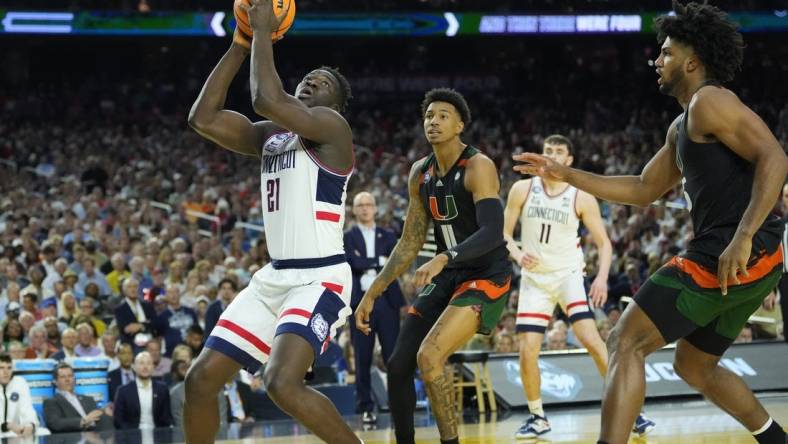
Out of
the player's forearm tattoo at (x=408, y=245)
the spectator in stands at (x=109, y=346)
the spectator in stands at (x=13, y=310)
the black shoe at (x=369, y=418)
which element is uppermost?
the player's forearm tattoo at (x=408, y=245)

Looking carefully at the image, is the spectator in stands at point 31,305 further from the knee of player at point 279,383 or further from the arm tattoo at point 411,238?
the knee of player at point 279,383

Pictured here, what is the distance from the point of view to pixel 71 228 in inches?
678

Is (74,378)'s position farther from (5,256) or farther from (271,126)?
(271,126)

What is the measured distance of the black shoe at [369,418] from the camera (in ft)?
33.3

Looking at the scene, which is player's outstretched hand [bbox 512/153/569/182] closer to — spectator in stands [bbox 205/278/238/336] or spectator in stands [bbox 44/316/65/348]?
spectator in stands [bbox 205/278/238/336]

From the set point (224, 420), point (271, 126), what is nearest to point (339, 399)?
point (224, 420)

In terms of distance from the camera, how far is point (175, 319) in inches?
508

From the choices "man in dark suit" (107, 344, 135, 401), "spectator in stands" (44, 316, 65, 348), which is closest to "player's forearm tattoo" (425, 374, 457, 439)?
"man in dark suit" (107, 344, 135, 401)

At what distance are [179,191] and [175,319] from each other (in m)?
9.88

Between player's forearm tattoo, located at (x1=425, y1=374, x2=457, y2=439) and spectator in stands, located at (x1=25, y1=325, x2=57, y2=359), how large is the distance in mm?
6215

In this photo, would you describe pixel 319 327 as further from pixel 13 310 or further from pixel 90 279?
pixel 90 279

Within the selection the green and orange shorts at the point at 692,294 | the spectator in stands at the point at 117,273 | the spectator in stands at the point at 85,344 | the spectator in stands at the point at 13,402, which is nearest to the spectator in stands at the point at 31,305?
the spectator in stands at the point at 85,344

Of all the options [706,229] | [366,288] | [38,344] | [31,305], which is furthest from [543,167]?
[31,305]

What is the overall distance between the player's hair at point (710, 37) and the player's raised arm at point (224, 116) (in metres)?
2.31
